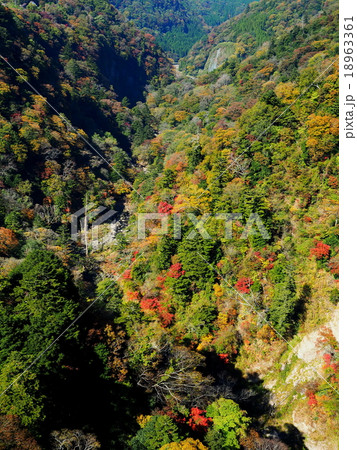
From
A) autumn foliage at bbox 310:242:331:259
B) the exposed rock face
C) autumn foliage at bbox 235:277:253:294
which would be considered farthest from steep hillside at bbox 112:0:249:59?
autumn foliage at bbox 235:277:253:294

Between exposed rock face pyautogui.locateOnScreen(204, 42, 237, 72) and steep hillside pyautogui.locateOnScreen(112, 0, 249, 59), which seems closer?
exposed rock face pyautogui.locateOnScreen(204, 42, 237, 72)

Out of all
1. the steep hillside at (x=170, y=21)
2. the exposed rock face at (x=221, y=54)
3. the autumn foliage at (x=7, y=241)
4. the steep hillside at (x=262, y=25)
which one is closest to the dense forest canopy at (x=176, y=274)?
the autumn foliage at (x=7, y=241)

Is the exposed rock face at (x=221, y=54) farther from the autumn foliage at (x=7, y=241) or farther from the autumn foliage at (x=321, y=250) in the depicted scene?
the autumn foliage at (x=7, y=241)

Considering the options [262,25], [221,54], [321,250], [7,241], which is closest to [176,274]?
[321,250]

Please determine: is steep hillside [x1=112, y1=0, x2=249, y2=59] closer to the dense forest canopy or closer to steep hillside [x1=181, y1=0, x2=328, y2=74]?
steep hillside [x1=181, y1=0, x2=328, y2=74]

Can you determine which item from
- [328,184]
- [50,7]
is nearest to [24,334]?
[328,184]

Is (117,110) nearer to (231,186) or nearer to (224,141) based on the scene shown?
(224,141)
